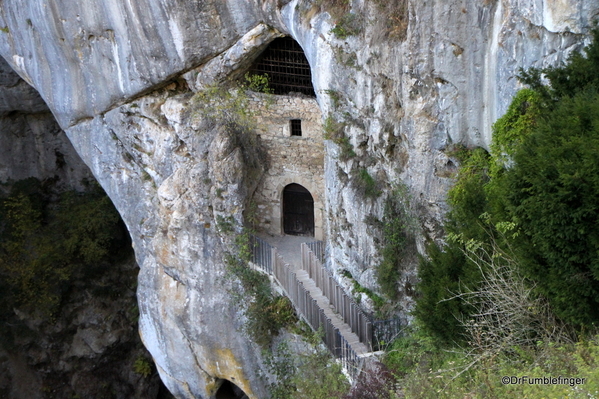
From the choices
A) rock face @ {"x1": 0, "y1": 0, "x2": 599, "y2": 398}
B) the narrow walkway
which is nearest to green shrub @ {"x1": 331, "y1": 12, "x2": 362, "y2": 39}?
rock face @ {"x1": 0, "y1": 0, "x2": 599, "y2": 398}

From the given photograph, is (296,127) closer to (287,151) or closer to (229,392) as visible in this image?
(287,151)

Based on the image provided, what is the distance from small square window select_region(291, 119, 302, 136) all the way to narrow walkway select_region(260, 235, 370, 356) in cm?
253

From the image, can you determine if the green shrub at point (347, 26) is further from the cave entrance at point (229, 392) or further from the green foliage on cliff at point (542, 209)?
the cave entrance at point (229, 392)

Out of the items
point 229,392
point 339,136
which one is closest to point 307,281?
point 339,136

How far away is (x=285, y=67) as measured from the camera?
1627 cm

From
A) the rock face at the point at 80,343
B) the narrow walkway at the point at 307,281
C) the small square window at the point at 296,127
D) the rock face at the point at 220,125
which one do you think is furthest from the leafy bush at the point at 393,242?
the rock face at the point at 80,343

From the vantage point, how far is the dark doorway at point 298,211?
56.5ft

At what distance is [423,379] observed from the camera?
9797 millimetres

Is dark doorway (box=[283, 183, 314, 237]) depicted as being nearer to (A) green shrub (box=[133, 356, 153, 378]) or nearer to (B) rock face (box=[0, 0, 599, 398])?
(B) rock face (box=[0, 0, 599, 398])

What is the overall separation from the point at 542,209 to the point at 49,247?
17512 millimetres

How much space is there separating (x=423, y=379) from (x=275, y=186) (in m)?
8.14

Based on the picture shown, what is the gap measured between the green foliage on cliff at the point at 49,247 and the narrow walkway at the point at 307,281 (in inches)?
280

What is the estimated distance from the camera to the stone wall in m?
16.1

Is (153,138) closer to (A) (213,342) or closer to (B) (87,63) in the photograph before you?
(B) (87,63)
